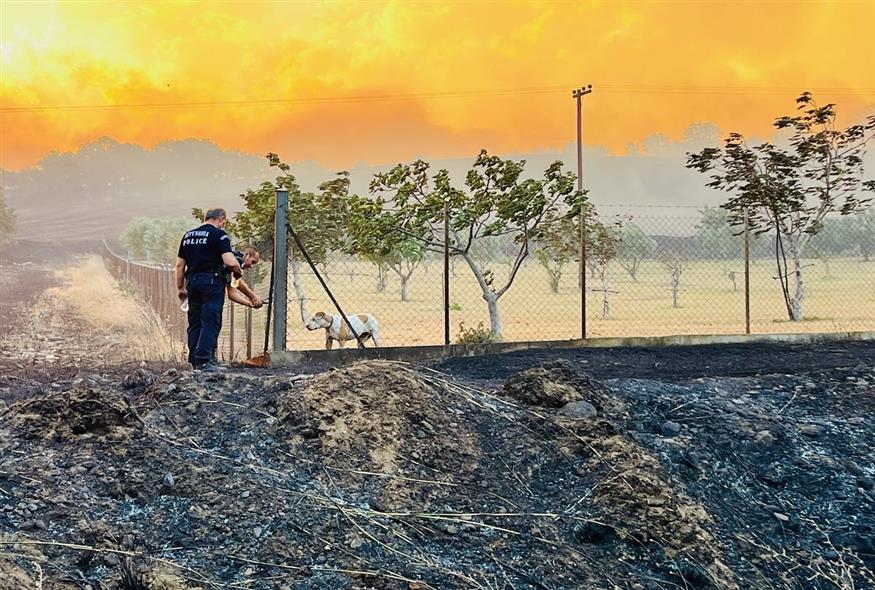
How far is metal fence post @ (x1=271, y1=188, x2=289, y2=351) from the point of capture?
7902 millimetres

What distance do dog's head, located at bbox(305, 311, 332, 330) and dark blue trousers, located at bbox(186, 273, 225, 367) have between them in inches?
154

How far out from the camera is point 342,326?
35.8 ft

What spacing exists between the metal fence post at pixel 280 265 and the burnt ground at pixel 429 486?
2342 millimetres

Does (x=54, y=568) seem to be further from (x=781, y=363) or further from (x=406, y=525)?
(x=781, y=363)

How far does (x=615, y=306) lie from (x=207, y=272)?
25146 millimetres

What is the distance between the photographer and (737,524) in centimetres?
388

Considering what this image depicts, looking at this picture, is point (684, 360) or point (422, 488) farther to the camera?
point (684, 360)

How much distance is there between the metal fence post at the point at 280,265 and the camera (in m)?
7.90

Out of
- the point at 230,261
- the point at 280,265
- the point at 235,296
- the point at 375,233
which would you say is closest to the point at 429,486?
the point at 230,261

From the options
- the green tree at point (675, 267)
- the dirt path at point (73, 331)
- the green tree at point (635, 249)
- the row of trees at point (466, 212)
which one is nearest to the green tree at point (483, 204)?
the row of trees at point (466, 212)

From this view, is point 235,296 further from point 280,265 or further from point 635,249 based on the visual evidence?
point 635,249

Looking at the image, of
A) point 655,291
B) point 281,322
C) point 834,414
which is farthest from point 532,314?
point 834,414

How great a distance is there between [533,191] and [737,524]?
8492 millimetres

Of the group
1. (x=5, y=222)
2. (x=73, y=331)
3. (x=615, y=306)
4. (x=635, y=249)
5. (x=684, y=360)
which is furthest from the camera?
(x=5, y=222)
